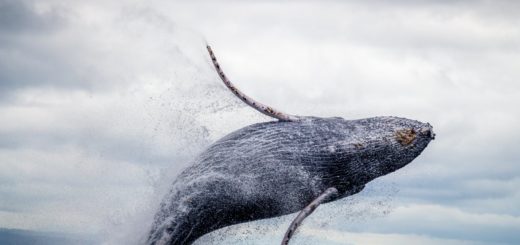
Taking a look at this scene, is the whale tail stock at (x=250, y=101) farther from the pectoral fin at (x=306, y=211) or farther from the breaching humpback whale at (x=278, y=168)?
the pectoral fin at (x=306, y=211)

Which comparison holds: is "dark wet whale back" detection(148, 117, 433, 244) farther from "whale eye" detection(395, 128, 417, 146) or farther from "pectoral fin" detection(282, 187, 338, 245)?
"pectoral fin" detection(282, 187, 338, 245)

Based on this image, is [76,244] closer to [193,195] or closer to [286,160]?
[193,195]

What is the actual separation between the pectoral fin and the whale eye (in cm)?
161

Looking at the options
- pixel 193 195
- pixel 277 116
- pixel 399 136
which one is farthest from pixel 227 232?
pixel 399 136

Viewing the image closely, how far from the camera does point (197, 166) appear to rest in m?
17.3

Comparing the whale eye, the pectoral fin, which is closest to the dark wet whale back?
the whale eye

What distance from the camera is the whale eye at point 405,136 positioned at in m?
17.7

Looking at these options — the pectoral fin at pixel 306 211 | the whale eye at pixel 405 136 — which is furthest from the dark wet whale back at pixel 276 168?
the pectoral fin at pixel 306 211

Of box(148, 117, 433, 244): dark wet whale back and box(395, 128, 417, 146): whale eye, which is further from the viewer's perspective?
box(395, 128, 417, 146): whale eye

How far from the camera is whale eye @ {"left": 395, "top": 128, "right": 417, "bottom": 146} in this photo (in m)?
17.7

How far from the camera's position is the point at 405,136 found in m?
17.7

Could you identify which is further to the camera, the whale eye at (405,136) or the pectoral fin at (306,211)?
the whale eye at (405,136)

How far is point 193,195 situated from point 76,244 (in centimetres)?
412

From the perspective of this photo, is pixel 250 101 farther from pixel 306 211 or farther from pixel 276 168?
pixel 306 211
